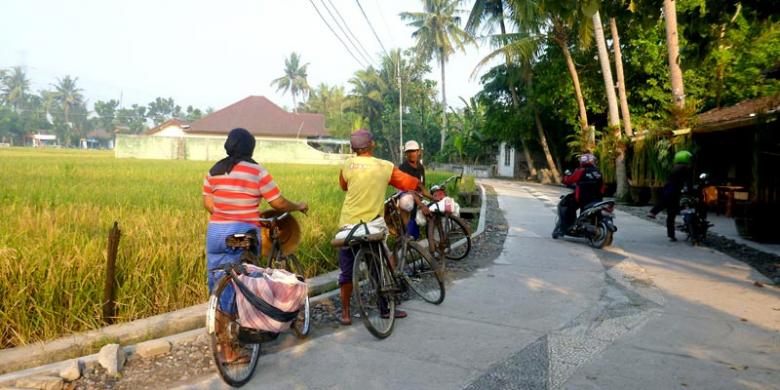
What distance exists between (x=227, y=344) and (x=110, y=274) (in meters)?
1.43

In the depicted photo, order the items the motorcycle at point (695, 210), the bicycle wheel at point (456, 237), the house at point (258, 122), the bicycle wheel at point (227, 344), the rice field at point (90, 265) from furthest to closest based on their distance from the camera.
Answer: the house at point (258, 122)
the motorcycle at point (695, 210)
the bicycle wheel at point (456, 237)
the rice field at point (90, 265)
the bicycle wheel at point (227, 344)

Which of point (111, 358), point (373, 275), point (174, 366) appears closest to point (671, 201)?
point (373, 275)

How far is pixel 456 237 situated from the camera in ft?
26.7

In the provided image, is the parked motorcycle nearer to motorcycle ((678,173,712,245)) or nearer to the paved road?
motorcycle ((678,173,712,245))

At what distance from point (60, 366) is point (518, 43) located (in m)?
25.7

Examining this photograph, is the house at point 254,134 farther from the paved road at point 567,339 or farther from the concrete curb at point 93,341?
the concrete curb at point 93,341

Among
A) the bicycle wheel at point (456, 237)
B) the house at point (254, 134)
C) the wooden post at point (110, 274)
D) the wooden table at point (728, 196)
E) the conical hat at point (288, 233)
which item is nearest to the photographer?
the wooden post at point (110, 274)

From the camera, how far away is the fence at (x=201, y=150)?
1742 inches

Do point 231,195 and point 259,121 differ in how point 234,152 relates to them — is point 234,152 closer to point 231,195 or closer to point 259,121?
point 231,195

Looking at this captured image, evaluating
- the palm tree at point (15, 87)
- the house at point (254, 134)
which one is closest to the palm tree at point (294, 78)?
the house at point (254, 134)

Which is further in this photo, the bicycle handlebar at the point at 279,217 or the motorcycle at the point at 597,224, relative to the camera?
the motorcycle at the point at 597,224

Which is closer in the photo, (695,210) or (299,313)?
(299,313)

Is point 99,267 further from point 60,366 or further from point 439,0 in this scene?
point 439,0

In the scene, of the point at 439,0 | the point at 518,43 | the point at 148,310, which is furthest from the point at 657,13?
the point at 439,0
